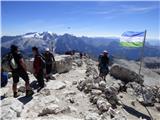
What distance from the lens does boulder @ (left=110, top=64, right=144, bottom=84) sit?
2525cm

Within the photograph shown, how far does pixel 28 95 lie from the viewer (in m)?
13.9

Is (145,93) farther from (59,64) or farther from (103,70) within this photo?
(59,64)

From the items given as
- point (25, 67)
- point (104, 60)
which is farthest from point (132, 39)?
point (25, 67)

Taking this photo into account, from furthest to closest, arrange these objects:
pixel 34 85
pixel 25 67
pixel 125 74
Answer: pixel 125 74, pixel 34 85, pixel 25 67

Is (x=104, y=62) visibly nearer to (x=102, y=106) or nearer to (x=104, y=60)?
(x=104, y=60)

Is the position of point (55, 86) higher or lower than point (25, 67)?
lower

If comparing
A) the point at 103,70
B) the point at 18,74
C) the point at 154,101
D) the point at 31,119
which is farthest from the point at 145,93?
the point at 31,119

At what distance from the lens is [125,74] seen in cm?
2555

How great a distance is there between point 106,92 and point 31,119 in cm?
559

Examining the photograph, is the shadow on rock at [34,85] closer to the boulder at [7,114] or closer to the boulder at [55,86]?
the boulder at [55,86]

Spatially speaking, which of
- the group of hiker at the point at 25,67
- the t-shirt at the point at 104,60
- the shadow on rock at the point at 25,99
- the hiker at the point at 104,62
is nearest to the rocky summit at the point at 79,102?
the shadow on rock at the point at 25,99

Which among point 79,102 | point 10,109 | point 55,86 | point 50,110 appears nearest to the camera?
point 10,109

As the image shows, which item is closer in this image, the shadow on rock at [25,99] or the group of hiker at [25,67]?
the shadow on rock at [25,99]

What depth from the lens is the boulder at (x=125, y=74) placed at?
25250mm
